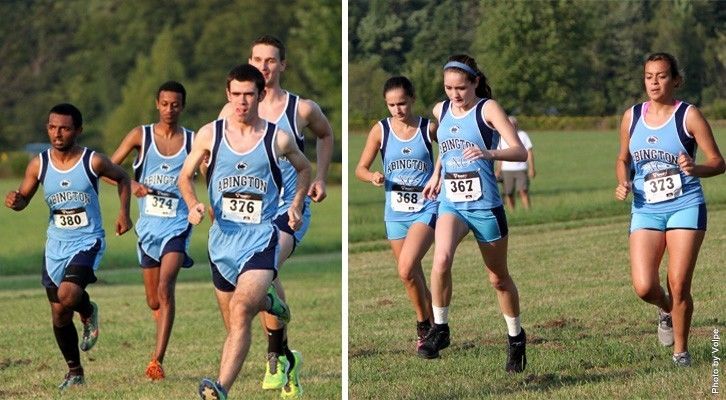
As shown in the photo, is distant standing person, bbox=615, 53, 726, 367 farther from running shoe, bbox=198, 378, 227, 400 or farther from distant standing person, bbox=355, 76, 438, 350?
running shoe, bbox=198, 378, 227, 400

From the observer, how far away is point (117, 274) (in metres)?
23.6

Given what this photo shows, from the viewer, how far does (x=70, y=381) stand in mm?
9688

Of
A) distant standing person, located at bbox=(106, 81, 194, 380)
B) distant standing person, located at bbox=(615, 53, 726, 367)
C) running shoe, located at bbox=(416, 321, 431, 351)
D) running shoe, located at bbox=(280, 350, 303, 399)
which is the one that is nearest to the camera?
distant standing person, located at bbox=(615, 53, 726, 367)

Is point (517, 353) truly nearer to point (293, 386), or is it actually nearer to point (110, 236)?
point (293, 386)

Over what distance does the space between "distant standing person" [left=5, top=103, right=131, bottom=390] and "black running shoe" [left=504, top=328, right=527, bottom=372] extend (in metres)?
2.36

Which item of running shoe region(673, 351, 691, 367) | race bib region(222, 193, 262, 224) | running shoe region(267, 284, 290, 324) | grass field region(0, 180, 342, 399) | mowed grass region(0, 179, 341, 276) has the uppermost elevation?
race bib region(222, 193, 262, 224)

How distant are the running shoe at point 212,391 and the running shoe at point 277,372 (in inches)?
65.4

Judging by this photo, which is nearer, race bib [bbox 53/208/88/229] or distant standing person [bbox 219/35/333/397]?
distant standing person [bbox 219/35/333/397]

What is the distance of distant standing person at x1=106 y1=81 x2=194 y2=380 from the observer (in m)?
10.1

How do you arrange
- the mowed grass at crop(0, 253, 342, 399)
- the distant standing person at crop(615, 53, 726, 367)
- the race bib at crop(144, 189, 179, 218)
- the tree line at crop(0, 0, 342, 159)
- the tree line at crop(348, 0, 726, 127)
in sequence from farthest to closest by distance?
the tree line at crop(0, 0, 342, 159) → the tree line at crop(348, 0, 726, 127) → the race bib at crop(144, 189, 179, 218) → the mowed grass at crop(0, 253, 342, 399) → the distant standing person at crop(615, 53, 726, 367)

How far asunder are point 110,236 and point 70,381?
21.7 metres

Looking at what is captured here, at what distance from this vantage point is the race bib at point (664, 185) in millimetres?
8578

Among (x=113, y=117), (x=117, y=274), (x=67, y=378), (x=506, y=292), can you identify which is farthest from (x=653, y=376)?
(x=113, y=117)

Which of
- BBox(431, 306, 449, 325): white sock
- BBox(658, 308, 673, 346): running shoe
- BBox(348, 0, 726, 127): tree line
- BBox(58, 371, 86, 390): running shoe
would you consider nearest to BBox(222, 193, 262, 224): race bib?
BBox(431, 306, 449, 325): white sock
